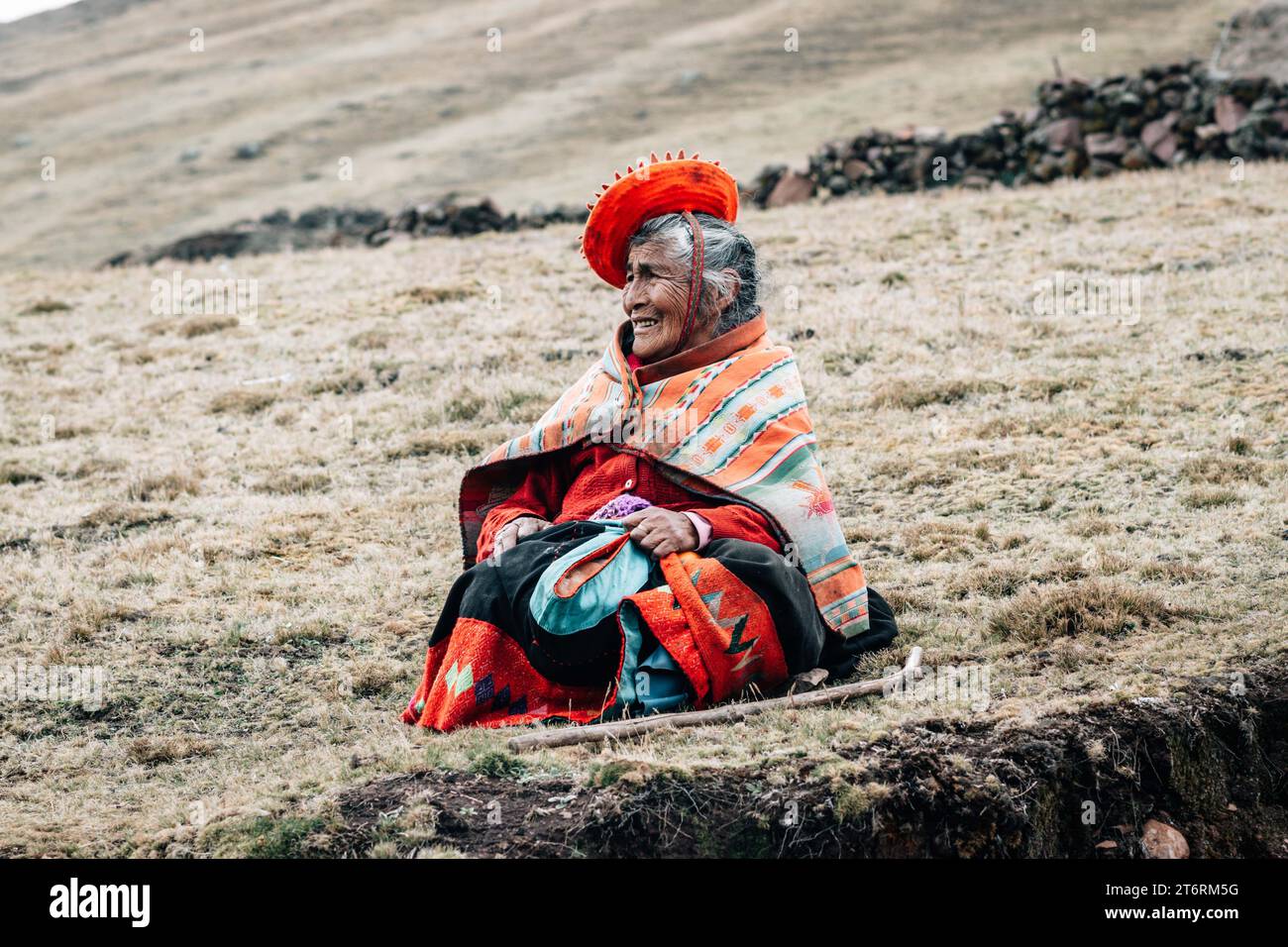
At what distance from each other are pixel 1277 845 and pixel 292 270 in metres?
14.4

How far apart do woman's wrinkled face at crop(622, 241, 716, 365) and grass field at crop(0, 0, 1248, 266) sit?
73.2 feet

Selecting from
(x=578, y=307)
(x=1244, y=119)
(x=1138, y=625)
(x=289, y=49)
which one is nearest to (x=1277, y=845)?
(x=1138, y=625)

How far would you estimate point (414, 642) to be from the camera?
6.02m

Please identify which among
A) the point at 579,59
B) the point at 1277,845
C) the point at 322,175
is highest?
the point at 579,59

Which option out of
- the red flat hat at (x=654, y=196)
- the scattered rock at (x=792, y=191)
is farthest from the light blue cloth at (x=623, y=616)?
the scattered rock at (x=792, y=191)

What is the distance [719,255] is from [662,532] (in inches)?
47.1

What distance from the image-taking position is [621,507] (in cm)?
489
